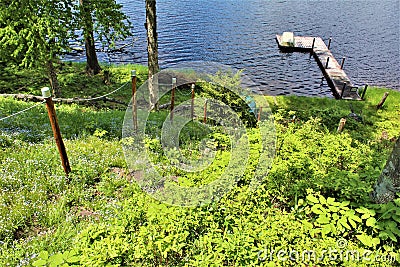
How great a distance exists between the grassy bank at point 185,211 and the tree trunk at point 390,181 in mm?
165

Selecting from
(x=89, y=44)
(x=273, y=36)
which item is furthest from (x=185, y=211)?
(x=273, y=36)

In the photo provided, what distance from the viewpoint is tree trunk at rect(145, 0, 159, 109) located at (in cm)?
921

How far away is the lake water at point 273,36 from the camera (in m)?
20.6

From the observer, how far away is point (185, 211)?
410 centimetres

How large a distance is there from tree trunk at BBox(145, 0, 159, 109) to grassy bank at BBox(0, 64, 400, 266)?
4.06 meters

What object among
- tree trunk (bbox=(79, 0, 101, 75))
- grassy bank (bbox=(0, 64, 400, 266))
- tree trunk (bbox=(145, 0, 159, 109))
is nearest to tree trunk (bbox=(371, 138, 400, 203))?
grassy bank (bbox=(0, 64, 400, 266))

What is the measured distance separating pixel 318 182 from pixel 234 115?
482 centimetres

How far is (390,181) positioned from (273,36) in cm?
2592

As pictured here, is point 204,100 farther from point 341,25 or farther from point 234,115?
point 341,25

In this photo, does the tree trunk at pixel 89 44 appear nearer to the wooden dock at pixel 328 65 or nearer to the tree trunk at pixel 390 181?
the tree trunk at pixel 390 181

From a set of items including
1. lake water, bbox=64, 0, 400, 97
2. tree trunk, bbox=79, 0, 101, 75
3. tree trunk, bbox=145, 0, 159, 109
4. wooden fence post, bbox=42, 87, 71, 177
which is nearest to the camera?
wooden fence post, bbox=42, 87, 71, 177

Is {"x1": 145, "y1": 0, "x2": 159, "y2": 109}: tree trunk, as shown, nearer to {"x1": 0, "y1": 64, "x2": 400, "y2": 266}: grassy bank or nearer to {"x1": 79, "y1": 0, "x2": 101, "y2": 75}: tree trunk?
{"x1": 79, "y1": 0, "x2": 101, "y2": 75}: tree trunk

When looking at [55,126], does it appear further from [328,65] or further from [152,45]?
[328,65]

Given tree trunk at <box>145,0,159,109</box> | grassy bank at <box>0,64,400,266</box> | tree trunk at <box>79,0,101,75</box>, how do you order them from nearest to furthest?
grassy bank at <box>0,64,400,266</box> → tree trunk at <box>145,0,159,109</box> → tree trunk at <box>79,0,101,75</box>
